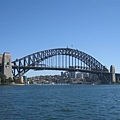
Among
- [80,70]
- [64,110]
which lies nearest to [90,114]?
[64,110]

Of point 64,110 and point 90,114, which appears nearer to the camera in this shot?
point 90,114

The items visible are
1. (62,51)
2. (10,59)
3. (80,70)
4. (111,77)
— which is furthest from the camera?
(111,77)

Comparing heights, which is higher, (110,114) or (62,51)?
(62,51)

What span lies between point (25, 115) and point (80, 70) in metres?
118

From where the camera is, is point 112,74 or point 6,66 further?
point 112,74

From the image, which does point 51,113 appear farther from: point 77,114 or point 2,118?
point 2,118

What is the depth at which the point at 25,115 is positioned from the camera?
70.0 ft

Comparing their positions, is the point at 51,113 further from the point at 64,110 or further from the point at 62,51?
the point at 62,51

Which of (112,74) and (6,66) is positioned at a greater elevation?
(6,66)

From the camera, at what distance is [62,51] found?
14888 centimetres

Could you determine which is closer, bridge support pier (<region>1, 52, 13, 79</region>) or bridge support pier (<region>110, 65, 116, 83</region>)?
bridge support pier (<region>1, 52, 13, 79</region>)

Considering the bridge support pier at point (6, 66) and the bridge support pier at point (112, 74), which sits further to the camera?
the bridge support pier at point (112, 74)

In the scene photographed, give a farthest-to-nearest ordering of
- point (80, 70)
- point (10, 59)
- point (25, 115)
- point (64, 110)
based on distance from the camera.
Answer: point (80, 70)
point (10, 59)
point (64, 110)
point (25, 115)

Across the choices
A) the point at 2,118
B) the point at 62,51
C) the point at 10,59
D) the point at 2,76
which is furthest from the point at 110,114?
the point at 62,51
